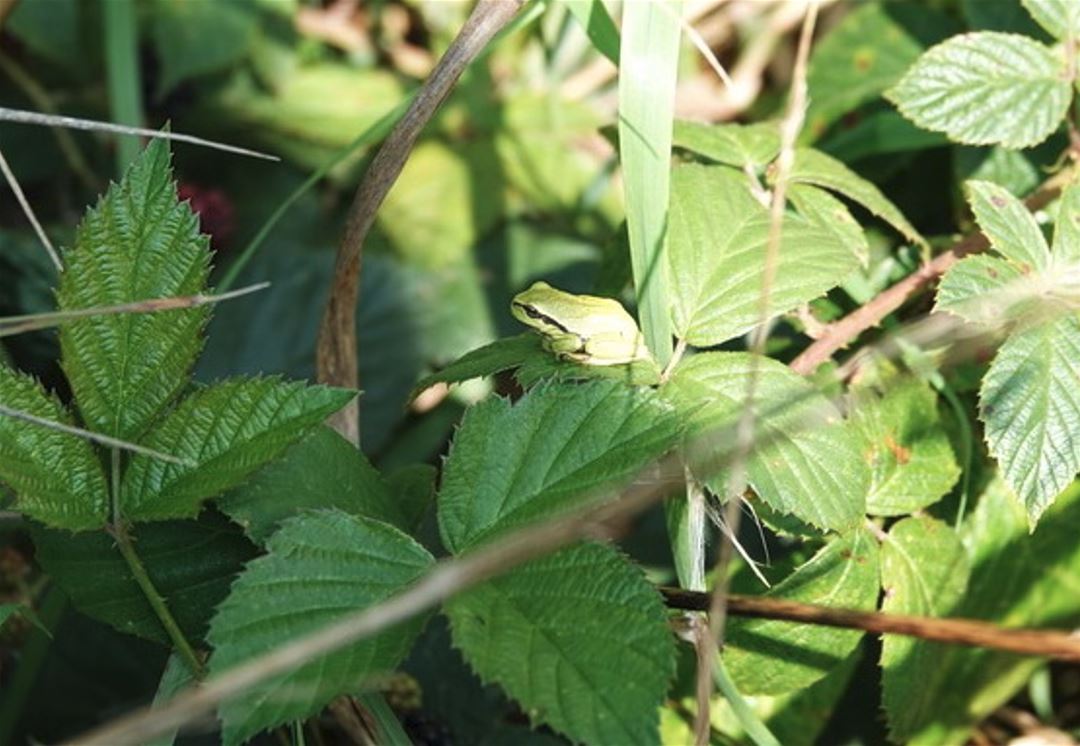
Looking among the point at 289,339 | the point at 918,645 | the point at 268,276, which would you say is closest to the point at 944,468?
the point at 918,645

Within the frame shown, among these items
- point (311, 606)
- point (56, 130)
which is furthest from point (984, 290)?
point (56, 130)

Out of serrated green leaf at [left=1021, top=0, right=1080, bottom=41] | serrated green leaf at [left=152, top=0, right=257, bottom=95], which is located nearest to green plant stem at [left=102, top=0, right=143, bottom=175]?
serrated green leaf at [left=152, top=0, right=257, bottom=95]

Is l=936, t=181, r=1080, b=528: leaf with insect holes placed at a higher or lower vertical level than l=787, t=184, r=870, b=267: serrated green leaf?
lower

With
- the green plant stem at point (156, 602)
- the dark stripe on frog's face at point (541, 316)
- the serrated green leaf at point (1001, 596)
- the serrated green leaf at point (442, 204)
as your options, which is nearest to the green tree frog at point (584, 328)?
the dark stripe on frog's face at point (541, 316)

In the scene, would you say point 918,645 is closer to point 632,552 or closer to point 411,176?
point 632,552

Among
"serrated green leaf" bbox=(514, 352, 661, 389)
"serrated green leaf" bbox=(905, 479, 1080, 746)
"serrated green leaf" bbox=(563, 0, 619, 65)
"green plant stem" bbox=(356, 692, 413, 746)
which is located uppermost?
"serrated green leaf" bbox=(563, 0, 619, 65)

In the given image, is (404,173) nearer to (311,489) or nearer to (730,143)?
(730,143)

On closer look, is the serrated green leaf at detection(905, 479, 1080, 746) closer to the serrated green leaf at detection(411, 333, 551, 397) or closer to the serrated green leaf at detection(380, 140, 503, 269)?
the serrated green leaf at detection(411, 333, 551, 397)
